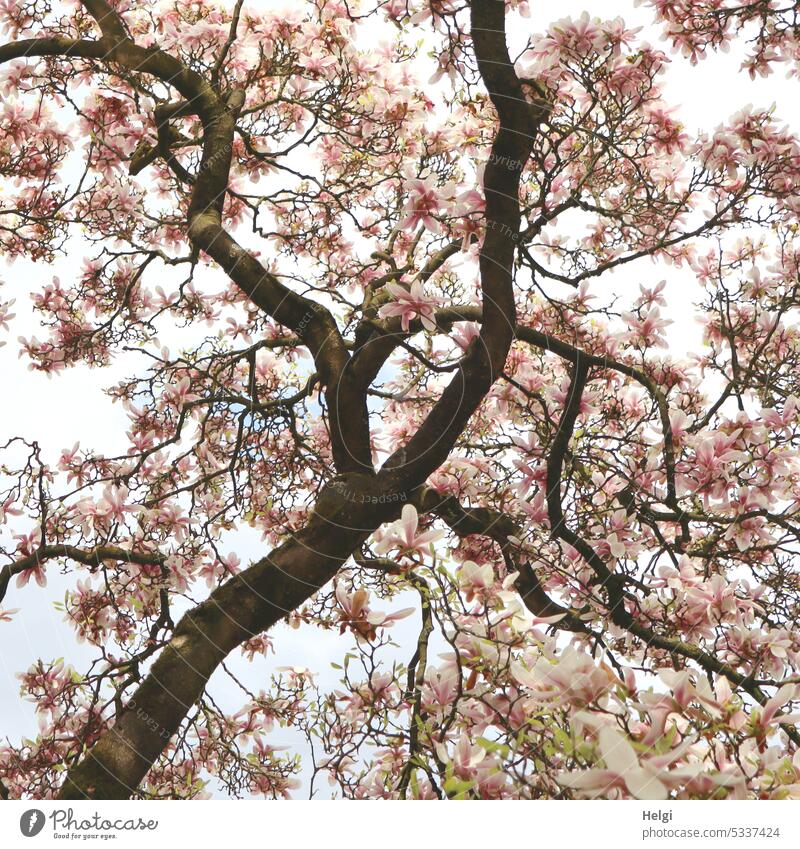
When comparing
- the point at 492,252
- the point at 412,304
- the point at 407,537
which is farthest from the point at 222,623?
the point at 492,252

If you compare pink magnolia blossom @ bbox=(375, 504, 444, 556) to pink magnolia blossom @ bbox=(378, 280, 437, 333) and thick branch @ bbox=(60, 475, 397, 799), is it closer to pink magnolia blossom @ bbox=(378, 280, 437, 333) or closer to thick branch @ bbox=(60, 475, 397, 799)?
pink magnolia blossom @ bbox=(378, 280, 437, 333)

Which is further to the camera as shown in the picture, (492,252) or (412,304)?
(492,252)

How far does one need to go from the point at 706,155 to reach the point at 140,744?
160 inches

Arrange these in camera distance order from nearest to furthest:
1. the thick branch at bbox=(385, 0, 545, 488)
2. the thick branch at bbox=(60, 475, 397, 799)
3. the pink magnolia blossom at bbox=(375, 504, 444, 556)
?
1. the pink magnolia blossom at bbox=(375, 504, 444, 556)
2. the thick branch at bbox=(385, 0, 545, 488)
3. the thick branch at bbox=(60, 475, 397, 799)

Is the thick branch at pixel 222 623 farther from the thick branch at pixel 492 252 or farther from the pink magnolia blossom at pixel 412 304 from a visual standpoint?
the pink magnolia blossom at pixel 412 304

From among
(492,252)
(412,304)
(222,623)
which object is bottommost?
(222,623)

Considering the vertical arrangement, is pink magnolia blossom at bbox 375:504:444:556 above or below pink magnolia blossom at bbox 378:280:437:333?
below

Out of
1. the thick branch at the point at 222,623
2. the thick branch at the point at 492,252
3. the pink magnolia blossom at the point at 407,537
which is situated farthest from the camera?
the thick branch at the point at 222,623

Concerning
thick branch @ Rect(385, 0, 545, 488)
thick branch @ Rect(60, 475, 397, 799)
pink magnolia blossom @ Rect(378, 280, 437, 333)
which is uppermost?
thick branch @ Rect(385, 0, 545, 488)

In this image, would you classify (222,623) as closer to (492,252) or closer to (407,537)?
(407,537)

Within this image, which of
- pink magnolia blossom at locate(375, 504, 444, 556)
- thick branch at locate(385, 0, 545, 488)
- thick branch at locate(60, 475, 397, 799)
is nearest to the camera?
pink magnolia blossom at locate(375, 504, 444, 556)

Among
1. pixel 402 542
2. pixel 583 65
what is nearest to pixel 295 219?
pixel 583 65

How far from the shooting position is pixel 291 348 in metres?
4.93

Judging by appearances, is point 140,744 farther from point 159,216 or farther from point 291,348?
point 159,216
